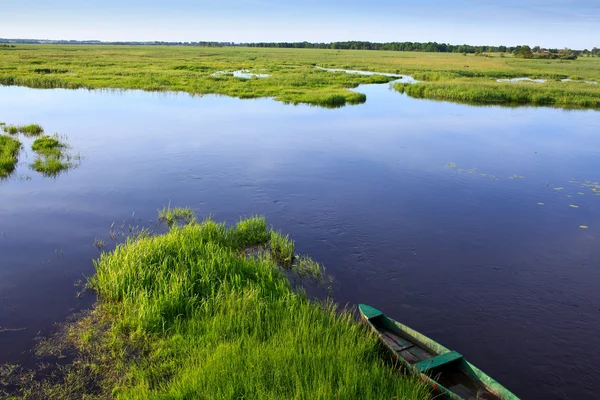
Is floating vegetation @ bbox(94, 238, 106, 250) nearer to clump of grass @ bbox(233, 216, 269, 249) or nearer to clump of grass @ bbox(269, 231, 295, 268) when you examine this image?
clump of grass @ bbox(233, 216, 269, 249)

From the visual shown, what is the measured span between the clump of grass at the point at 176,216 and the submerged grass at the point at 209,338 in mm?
3339

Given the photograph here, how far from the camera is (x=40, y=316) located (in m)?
9.63

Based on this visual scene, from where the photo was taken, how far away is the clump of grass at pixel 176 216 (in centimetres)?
1477

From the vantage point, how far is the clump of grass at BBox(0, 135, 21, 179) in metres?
19.8

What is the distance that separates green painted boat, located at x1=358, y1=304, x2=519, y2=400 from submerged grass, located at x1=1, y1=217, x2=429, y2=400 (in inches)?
11.2

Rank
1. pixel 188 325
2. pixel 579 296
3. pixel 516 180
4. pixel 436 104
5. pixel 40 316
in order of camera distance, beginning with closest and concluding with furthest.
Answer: pixel 188 325 → pixel 40 316 → pixel 579 296 → pixel 516 180 → pixel 436 104

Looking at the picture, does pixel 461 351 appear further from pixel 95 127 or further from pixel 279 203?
pixel 95 127

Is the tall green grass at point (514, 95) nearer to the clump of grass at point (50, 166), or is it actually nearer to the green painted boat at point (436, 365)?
the clump of grass at point (50, 166)

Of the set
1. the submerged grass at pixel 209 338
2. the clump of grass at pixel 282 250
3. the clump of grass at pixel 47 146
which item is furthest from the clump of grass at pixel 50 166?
the clump of grass at pixel 282 250

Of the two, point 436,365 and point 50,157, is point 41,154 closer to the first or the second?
point 50,157

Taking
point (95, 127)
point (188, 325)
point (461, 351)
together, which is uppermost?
point (95, 127)

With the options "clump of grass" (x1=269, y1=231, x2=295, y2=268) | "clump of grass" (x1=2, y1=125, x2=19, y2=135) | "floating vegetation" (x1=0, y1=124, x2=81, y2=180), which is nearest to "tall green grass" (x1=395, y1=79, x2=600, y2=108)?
"floating vegetation" (x1=0, y1=124, x2=81, y2=180)

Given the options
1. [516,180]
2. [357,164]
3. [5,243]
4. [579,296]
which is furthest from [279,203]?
[516,180]

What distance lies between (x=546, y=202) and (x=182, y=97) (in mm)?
35373
